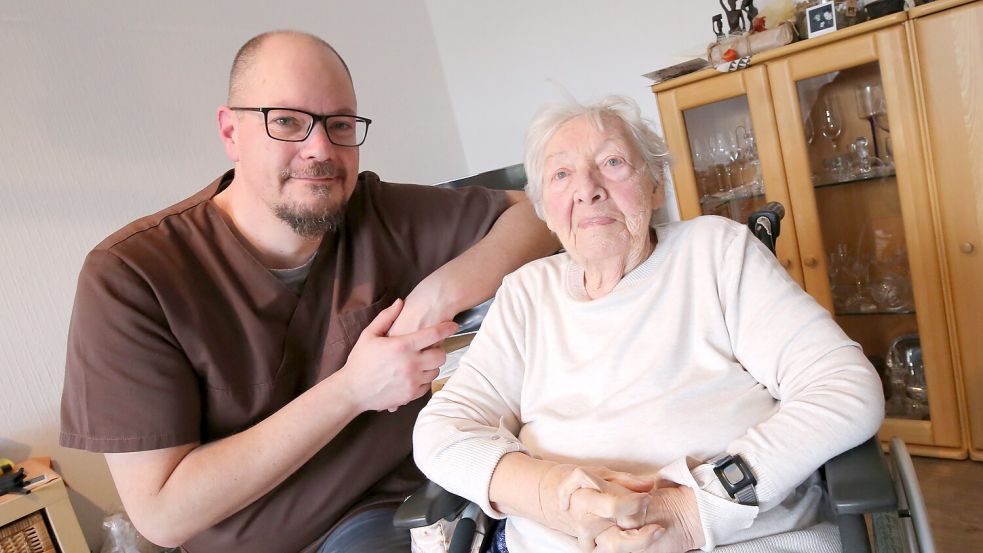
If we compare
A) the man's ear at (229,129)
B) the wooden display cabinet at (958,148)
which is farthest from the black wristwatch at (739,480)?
the wooden display cabinet at (958,148)

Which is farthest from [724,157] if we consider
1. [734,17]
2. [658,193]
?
[658,193]

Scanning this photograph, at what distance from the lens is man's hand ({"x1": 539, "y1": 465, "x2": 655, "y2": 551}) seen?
3.08 ft

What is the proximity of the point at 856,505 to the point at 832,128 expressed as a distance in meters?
1.81

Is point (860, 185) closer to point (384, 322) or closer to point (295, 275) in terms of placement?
point (384, 322)

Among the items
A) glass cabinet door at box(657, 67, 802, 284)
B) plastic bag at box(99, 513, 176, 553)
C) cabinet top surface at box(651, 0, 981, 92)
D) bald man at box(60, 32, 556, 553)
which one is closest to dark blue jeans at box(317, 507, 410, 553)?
bald man at box(60, 32, 556, 553)

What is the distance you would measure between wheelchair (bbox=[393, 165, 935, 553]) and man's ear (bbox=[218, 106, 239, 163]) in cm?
80

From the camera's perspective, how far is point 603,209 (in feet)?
4.13

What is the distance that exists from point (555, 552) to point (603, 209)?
0.62m

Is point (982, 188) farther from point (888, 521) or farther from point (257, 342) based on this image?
point (257, 342)

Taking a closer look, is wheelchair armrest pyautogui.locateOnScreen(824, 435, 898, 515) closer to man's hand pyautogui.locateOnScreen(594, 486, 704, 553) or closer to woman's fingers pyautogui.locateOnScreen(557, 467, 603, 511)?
man's hand pyautogui.locateOnScreen(594, 486, 704, 553)

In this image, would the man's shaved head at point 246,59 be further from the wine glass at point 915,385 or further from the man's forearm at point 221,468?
the wine glass at point 915,385

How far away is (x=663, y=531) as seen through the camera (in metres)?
0.96

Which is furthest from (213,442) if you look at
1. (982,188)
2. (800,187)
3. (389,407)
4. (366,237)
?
(982,188)

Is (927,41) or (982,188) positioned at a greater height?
(927,41)
